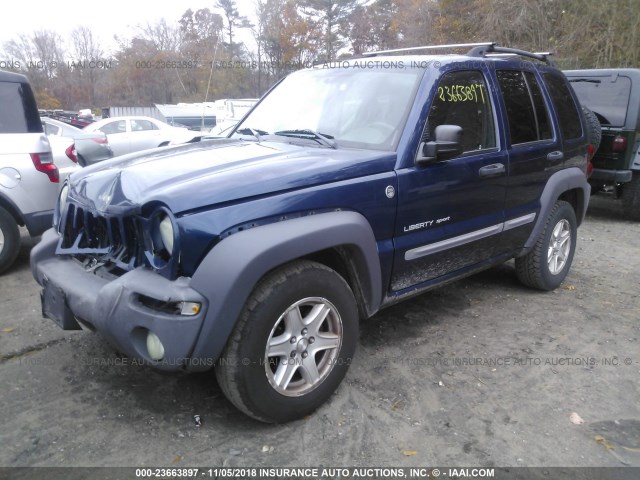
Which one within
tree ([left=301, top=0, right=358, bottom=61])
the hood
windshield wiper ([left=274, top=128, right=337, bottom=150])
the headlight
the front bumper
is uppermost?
tree ([left=301, top=0, right=358, bottom=61])

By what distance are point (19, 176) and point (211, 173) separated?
3.37m

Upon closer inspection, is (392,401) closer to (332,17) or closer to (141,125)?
(141,125)

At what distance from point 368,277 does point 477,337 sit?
138 centimetres

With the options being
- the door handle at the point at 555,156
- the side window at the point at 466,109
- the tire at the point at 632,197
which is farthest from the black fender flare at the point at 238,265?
the tire at the point at 632,197

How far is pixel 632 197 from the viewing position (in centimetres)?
771

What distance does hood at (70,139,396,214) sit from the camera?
243cm

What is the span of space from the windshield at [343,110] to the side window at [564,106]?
5.78 feet

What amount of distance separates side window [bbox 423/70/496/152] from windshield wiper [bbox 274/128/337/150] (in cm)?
59

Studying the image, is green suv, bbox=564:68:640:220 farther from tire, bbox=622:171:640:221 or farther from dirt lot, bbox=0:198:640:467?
dirt lot, bbox=0:198:640:467

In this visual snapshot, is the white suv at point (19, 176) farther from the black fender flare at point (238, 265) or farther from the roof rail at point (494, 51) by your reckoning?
the roof rail at point (494, 51)

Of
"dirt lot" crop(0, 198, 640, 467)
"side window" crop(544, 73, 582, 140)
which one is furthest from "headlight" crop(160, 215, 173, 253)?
"side window" crop(544, 73, 582, 140)

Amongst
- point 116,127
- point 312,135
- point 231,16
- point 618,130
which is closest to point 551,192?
point 312,135

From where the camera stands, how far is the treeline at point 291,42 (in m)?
16.6

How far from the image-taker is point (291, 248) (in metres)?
2.48
